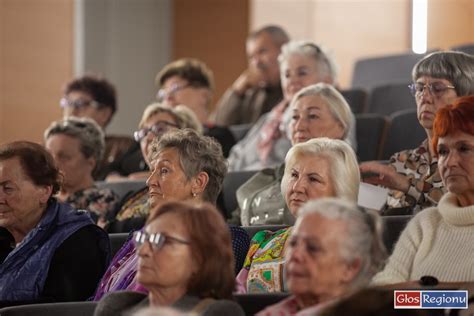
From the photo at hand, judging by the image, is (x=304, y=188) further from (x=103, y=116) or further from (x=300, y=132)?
(x=103, y=116)

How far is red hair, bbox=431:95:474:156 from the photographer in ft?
9.09

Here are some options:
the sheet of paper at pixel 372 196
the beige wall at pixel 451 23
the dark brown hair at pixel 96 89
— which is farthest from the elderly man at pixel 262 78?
the sheet of paper at pixel 372 196

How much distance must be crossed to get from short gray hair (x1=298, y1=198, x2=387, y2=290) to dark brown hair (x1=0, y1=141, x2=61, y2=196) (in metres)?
1.40

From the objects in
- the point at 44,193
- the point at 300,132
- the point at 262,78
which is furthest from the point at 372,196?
the point at 262,78

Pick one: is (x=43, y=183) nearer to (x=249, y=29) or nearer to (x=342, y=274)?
(x=342, y=274)

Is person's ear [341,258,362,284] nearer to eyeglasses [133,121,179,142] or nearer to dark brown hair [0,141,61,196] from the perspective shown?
dark brown hair [0,141,61,196]

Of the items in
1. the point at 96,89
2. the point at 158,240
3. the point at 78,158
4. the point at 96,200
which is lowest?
the point at 96,200

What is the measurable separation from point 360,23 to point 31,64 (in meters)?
2.42

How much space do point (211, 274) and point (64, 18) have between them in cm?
549

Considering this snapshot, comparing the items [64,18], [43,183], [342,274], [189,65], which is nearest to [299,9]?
[64,18]

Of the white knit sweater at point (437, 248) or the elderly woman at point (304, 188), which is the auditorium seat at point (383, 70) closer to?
the elderly woman at point (304, 188)

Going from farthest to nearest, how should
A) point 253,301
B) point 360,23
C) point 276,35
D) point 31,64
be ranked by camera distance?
point 360,23, point 31,64, point 276,35, point 253,301

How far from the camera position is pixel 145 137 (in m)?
4.47

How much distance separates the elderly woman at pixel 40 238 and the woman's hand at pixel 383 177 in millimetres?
910
